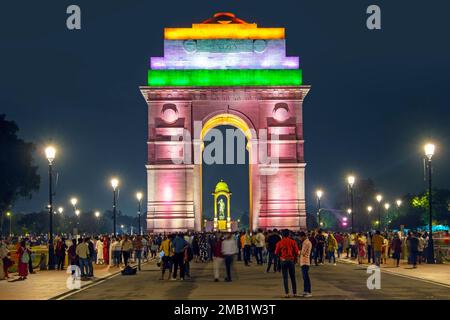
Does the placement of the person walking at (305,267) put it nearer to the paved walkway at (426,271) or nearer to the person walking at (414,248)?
the paved walkway at (426,271)

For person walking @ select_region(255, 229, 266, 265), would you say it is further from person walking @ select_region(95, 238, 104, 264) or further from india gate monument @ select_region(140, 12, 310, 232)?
india gate monument @ select_region(140, 12, 310, 232)

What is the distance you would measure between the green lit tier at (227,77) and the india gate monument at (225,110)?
9cm

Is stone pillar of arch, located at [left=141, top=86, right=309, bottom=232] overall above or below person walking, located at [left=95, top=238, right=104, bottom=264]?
above

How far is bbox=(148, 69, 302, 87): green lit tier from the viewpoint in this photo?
7644cm

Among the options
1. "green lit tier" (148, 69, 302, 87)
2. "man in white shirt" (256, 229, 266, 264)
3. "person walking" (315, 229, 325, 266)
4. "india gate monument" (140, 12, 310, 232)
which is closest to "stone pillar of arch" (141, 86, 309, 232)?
"india gate monument" (140, 12, 310, 232)

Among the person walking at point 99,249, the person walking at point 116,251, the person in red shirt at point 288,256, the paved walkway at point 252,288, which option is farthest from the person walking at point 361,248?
the person in red shirt at point 288,256

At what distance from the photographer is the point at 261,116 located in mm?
76938

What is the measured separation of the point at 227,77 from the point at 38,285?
156ft

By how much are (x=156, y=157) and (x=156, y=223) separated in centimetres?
598

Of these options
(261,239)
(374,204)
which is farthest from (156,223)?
(374,204)

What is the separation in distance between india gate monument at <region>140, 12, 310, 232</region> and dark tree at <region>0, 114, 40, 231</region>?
2197cm

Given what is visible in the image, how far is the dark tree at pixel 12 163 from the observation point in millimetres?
90562

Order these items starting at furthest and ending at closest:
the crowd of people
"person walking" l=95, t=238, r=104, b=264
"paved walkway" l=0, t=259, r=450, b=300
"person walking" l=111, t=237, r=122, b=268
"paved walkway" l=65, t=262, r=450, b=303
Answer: "person walking" l=95, t=238, r=104, b=264 → "person walking" l=111, t=237, r=122, b=268 → "paved walkway" l=0, t=259, r=450, b=300 → the crowd of people → "paved walkway" l=65, t=262, r=450, b=303
